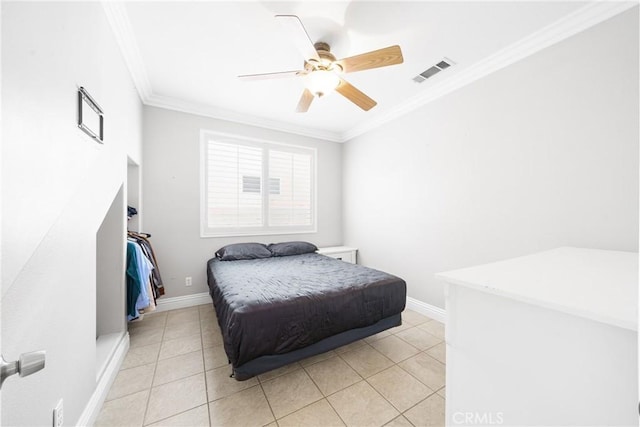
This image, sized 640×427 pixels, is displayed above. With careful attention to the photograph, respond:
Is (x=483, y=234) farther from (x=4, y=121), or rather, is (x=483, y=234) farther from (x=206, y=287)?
(x=206, y=287)

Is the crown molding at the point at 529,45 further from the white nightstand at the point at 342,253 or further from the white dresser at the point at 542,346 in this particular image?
the white nightstand at the point at 342,253

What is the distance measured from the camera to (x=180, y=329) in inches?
100

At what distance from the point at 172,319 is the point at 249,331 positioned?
1.85 metres

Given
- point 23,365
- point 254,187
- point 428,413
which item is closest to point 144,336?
point 254,187

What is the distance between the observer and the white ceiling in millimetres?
1694

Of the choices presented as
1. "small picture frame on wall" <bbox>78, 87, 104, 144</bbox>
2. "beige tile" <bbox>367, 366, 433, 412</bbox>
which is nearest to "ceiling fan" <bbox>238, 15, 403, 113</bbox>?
"small picture frame on wall" <bbox>78, 87, 104, 144</bbox>

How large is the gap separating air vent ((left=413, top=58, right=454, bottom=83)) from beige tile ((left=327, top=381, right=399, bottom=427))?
116 inches

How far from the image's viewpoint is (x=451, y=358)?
920 millimetres

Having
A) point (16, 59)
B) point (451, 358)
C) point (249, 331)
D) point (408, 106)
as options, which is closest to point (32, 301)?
point (16, 59)

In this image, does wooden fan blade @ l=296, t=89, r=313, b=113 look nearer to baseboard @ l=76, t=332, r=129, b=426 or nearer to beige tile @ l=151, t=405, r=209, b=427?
beige tile @ l=151, t=405, r=209, b=427

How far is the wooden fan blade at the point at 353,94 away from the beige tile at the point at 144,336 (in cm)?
301

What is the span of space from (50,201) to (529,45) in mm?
3385

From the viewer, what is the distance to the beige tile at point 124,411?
141 cm

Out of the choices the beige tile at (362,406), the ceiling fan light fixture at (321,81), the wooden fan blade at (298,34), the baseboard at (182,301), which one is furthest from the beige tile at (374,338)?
the wooden fan blade at (298,34)
